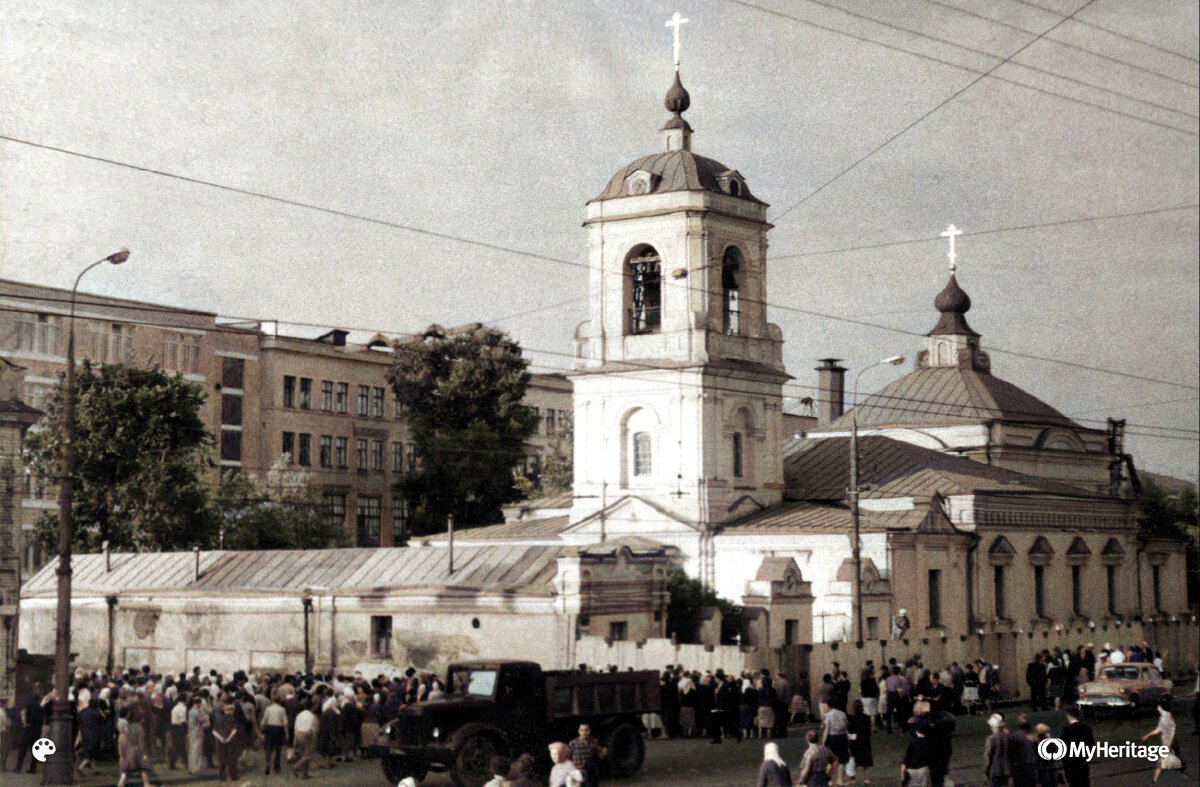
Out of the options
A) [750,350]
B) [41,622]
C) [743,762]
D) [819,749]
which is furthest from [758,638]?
[41,622]

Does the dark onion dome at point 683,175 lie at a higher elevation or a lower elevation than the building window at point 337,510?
higher

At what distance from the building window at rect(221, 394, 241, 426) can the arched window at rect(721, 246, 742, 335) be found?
15464 mm

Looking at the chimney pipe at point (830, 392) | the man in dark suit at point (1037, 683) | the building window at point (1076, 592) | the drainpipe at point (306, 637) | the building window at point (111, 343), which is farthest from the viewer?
the chimney pipe at point (830, 392)

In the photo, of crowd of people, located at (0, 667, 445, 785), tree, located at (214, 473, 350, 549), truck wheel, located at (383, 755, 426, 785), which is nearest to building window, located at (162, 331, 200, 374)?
tree, located at (214, 473, 350, 549)

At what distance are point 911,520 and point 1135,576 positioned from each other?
9086mm

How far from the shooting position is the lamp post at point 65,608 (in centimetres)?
1230

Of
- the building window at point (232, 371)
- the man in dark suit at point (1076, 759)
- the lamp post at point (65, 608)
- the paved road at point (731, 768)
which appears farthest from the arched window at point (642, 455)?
the lamp post at point (65, 608)

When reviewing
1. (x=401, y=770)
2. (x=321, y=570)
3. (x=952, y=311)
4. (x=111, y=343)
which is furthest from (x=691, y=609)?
(x=952, y=311)

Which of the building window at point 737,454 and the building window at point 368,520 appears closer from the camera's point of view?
the building window at point 368,520

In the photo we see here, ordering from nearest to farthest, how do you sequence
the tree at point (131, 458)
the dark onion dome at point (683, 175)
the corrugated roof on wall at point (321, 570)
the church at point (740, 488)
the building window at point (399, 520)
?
the tree at point (131, 458) → the corrugated roof on wall at point (321, 570) → the building window at point (399, 520) → the church at point (740, 488) → the dark onion dome at point (683, 175)

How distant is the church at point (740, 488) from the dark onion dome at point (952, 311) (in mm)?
8557

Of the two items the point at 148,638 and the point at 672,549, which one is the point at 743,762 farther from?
the point at 672,549

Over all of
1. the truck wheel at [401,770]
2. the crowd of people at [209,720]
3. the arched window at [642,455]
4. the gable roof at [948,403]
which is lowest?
the truck wheel at [401,770]

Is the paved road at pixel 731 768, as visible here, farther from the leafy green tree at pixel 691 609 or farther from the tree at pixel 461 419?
the tree at pixel 461 419
